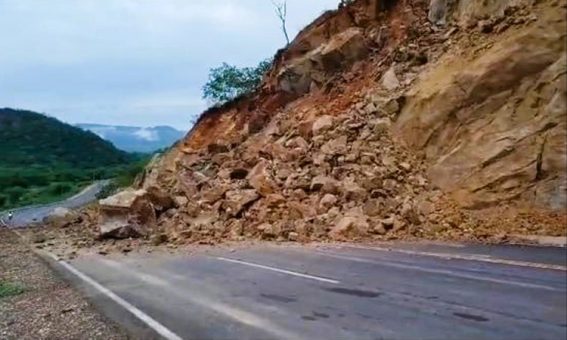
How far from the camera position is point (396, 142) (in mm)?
20000

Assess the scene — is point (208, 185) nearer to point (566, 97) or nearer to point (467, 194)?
point (467, 194)

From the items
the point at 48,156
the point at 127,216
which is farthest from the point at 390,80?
the point at 48,156

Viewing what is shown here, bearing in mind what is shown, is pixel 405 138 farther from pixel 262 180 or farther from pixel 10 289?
pixel 10 289

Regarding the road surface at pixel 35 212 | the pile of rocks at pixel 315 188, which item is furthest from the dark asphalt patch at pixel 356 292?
the road surface at pixel 35 212

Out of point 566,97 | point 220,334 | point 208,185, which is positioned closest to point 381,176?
point 566,97

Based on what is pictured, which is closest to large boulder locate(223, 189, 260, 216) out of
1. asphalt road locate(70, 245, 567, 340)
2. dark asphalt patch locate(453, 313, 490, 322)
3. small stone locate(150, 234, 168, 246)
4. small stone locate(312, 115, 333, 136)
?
small stone locate(150, 234, 168, 246)

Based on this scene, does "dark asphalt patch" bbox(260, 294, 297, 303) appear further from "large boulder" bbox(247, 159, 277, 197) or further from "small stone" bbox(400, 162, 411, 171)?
"large boulder" bbox(247, 159, 277, 197)

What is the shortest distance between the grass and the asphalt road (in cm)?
150

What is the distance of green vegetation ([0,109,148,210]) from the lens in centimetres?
9562

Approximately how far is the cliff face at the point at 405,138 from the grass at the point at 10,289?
7.00 m

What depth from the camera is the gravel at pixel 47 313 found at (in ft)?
27.0

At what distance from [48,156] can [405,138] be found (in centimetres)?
12288

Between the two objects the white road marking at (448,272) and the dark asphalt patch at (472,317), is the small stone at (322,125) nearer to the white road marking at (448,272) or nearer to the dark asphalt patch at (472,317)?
the white road marking at (448,272)

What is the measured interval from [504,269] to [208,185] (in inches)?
688
